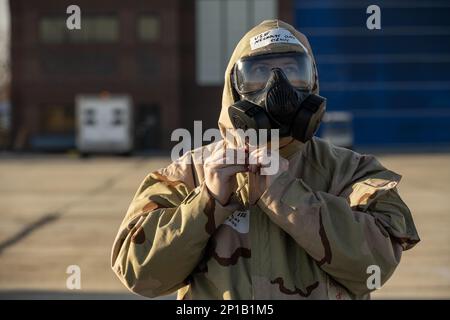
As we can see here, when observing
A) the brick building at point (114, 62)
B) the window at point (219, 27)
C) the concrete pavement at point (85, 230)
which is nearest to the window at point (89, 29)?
the brick building at point (114, 62)

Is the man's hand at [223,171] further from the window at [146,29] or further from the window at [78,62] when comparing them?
the window at [78,62]

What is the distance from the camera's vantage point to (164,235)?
1.68m

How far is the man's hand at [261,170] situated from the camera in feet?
5.26

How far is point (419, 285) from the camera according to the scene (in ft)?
22.2

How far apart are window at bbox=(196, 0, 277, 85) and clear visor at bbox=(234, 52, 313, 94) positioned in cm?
2940

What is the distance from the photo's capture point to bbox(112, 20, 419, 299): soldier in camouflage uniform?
1644 millimetres

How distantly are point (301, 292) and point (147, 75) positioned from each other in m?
34.7

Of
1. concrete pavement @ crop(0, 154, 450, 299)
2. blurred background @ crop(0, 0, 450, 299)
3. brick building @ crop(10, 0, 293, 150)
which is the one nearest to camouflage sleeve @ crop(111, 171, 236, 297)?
concrete pavement @ crop(0, 154, 450, 299)

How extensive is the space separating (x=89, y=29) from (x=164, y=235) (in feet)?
116

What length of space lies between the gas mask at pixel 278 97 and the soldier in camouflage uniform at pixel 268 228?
43 millimetres

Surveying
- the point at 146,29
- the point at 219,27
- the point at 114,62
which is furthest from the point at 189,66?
the point at 114,62

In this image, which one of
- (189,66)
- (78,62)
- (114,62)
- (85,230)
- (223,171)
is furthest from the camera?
(189,66)

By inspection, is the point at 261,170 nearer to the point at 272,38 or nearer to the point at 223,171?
the point at 223,171

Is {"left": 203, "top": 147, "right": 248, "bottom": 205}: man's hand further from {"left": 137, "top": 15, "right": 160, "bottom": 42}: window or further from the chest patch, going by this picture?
{"left": 137, "top": 15, "right": 160, "bottom": 42}: window
